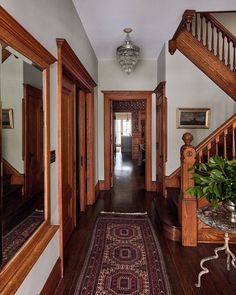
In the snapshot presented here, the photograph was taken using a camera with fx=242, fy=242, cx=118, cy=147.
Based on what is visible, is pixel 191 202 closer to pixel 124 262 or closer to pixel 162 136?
pixel 124 262

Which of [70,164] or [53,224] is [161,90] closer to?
[70,164]

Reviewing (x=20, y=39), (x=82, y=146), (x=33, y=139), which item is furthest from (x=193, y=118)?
(x=20, y=39)

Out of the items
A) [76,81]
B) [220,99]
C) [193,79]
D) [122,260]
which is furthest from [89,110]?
[122,260]

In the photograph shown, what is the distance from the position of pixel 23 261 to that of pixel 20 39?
141 cm

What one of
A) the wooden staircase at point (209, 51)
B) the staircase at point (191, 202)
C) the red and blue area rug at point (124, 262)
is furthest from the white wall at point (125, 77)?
the red and blue area rug at point (124, 262)

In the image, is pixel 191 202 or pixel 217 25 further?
pixel 217 25

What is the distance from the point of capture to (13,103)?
59.1 inches

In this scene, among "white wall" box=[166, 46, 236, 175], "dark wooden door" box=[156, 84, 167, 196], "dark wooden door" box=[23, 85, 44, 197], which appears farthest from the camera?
"dark wooden door" box=[156, 84, 167, 196]

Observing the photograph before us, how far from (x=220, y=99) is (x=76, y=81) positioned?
282 centimetres

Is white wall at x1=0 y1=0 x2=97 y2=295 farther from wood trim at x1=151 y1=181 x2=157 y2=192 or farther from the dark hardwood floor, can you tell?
wood trim at x1=151 y1=181 x2=157 y2=192

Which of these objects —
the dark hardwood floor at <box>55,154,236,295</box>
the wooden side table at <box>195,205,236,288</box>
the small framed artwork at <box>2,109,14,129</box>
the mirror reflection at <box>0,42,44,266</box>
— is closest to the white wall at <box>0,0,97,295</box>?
the mirror reflection at <box>0,42,44,266</box>

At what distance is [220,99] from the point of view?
466 cm

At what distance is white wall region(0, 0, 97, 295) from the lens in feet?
5.23

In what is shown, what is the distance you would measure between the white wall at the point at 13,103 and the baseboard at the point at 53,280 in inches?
40.9
